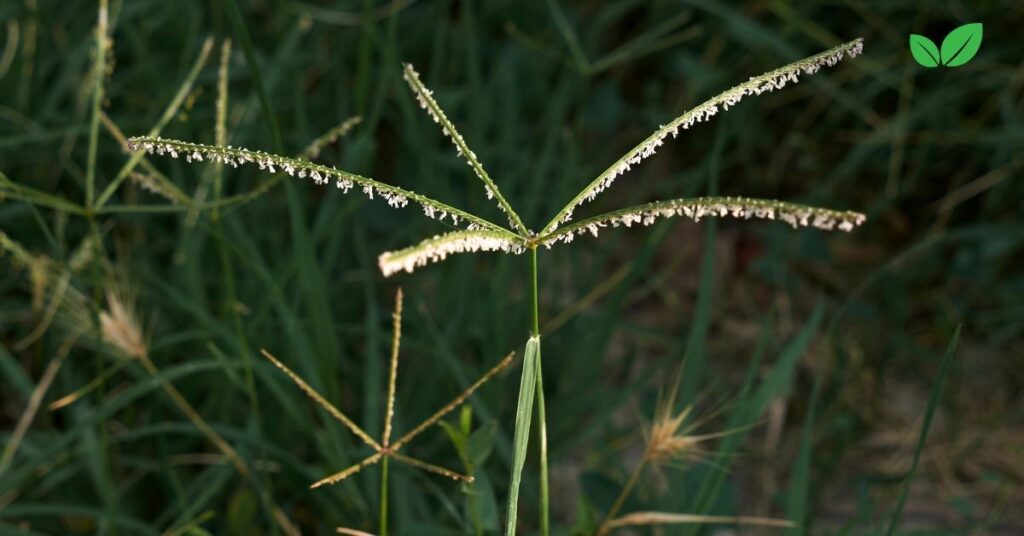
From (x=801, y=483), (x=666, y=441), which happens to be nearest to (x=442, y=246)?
(x=666, y=441)

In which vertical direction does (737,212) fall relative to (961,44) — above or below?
below

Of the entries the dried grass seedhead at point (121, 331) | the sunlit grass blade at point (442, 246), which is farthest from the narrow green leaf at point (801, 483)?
the dried grass seedhead at point (121, 331)

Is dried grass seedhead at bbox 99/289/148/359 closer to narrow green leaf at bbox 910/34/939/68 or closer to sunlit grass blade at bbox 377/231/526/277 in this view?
sunlit grass blade at bbox 377/231/526/277

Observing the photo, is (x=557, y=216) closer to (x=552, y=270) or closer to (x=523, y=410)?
(x=523, y=410)

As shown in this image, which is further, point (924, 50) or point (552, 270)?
point (552, 270)

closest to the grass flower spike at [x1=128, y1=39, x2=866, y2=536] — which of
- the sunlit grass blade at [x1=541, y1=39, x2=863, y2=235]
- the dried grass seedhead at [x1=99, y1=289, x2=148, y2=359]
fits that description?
the sunlit grass blade at [x1=541, y1=39, x2=863, y2=235]

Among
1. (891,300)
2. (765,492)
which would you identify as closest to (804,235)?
(891,300)
